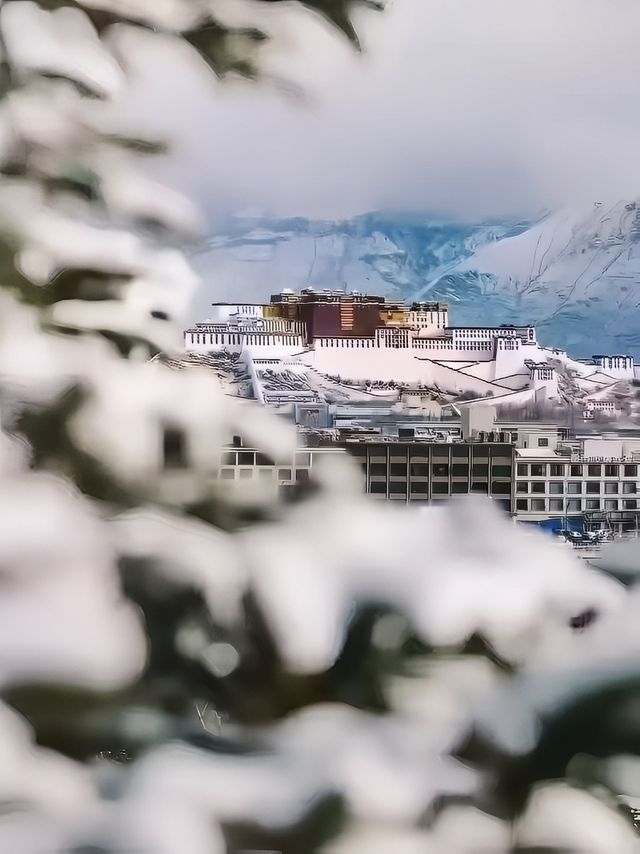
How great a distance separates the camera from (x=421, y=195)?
1.09 metres

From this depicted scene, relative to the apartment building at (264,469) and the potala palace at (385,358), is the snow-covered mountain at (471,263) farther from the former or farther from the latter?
the apartment building at (264,469)

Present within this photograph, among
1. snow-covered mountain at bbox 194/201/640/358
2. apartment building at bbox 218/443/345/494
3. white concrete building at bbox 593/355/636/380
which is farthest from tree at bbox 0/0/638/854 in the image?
white concrete building at bbox 593/355/636/380

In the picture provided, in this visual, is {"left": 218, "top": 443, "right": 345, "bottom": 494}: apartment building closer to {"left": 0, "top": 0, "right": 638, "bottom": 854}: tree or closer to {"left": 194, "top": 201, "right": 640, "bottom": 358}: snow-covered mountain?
{"left": 0, "top": 0, "right": 638, "bottom": 854}: tree

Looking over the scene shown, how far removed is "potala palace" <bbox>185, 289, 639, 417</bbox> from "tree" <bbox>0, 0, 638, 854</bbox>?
0.09m

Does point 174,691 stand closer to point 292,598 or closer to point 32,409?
point 292,598

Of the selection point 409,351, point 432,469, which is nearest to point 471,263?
point 409,351

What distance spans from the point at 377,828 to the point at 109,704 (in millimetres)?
320

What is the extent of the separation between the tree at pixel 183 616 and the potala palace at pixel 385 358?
0.09 m

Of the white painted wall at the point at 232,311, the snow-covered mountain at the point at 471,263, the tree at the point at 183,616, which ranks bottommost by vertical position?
the tree at the point at 183,616

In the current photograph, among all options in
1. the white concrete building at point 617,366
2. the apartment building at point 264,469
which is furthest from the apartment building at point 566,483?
the apartment building at point 264,469

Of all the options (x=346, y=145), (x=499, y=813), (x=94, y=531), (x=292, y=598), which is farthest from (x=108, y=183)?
(x=499, y=813)

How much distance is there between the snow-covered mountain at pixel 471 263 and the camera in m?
1.09

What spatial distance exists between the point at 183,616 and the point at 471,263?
560mm

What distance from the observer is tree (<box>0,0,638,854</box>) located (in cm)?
91
